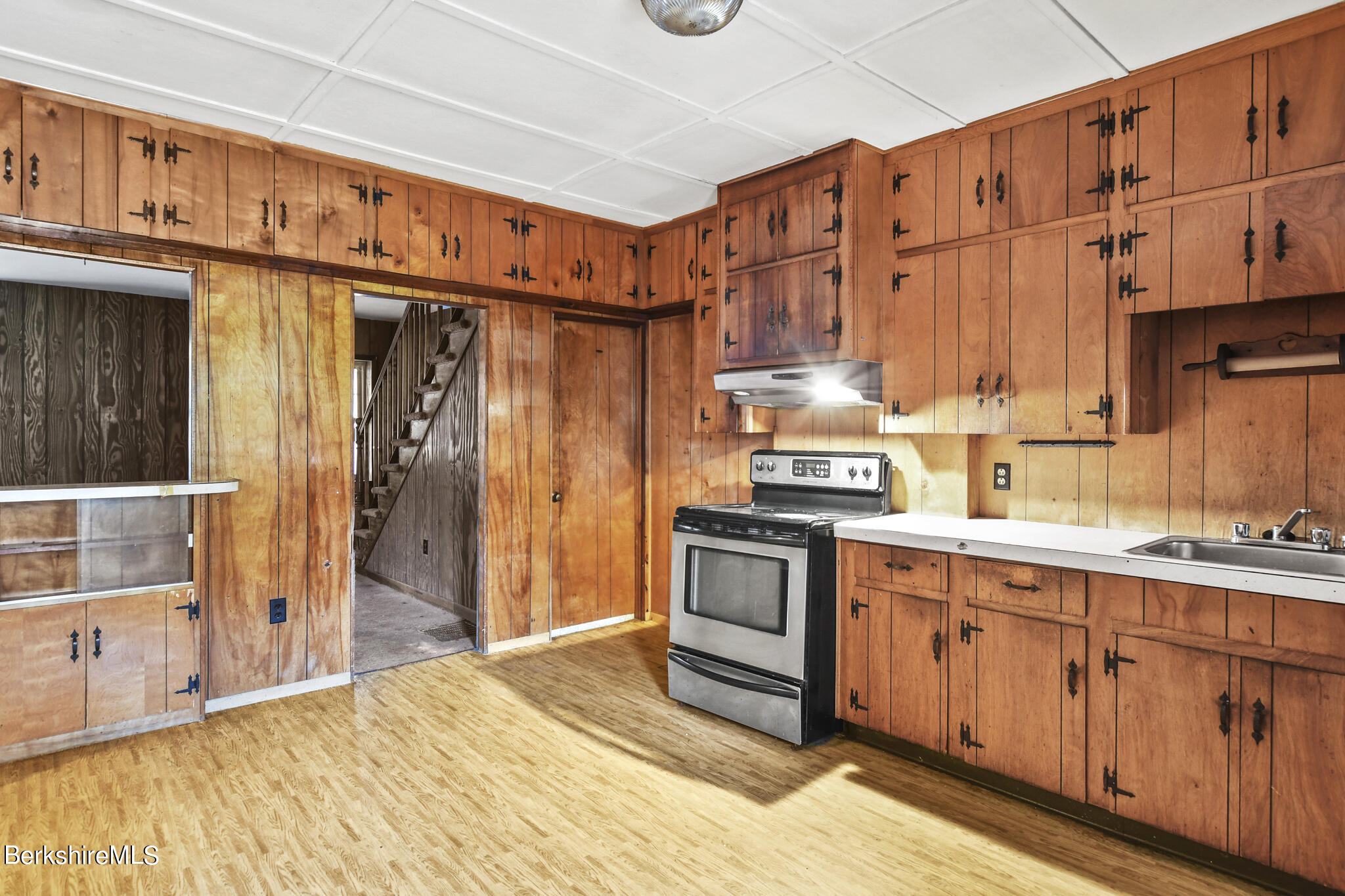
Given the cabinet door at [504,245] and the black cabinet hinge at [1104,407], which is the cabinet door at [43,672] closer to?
the cabinet door at [504,245]

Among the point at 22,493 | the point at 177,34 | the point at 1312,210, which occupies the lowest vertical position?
the point at 22,493

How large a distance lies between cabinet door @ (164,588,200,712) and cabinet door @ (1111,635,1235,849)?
154 inches

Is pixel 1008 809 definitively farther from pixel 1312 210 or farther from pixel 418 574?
pixel 418 574

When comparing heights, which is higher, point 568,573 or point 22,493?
point 22,493

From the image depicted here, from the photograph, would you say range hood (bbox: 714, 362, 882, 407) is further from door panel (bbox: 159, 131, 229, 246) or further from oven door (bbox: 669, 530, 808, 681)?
door panel (bbox: 159, 131, 229, 246)

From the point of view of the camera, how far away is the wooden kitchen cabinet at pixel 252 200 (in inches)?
136

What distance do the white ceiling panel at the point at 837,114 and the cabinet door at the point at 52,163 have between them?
2918 millimetres

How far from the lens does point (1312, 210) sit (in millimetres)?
2264

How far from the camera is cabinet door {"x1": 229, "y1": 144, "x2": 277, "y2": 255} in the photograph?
3447 mm

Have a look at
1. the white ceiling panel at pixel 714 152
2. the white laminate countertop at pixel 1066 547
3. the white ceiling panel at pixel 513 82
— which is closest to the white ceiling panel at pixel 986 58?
Answer: the white ceiling panel at pixel 714 152

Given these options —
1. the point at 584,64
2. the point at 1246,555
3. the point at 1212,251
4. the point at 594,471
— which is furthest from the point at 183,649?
the point at 1212,251

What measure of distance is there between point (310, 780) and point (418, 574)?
3.27 metres

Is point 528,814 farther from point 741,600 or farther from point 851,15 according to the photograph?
point 851,15

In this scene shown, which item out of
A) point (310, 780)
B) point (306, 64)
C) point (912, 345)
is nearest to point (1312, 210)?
point (912, 345)
